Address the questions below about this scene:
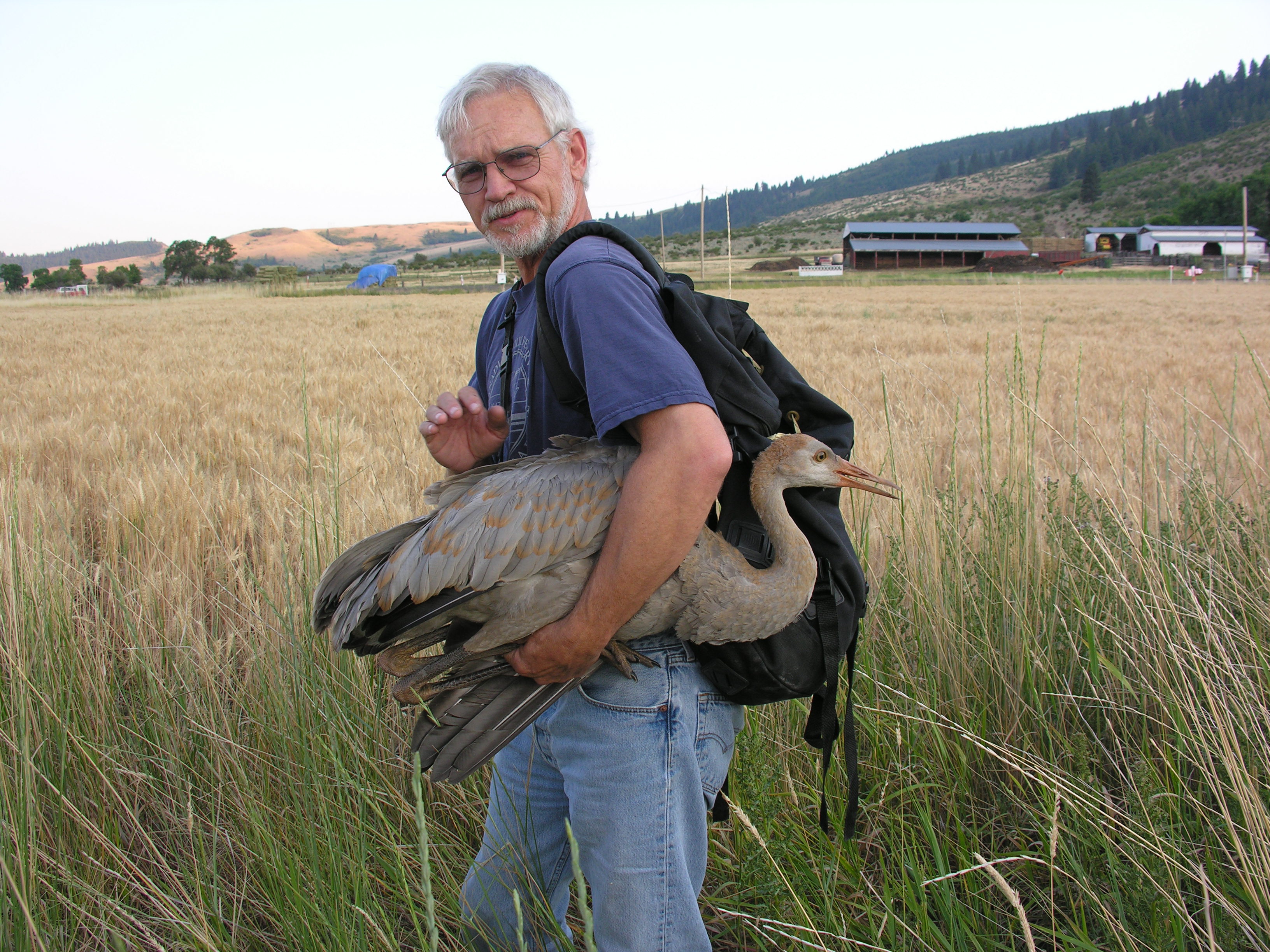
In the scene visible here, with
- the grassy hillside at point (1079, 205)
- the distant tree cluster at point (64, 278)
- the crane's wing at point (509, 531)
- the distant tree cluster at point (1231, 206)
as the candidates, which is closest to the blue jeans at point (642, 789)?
the crane's wing at point (509, 531)

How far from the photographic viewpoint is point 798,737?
3.05m

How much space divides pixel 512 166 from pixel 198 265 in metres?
101

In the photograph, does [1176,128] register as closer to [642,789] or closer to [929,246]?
[929,246]

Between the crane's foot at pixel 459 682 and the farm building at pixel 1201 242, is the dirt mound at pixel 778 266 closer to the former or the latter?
the farm building at pixel 1201 242

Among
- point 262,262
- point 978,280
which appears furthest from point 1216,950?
point 262,262

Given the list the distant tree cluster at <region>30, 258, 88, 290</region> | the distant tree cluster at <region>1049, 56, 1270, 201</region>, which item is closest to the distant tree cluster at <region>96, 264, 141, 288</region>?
the distant tree cluster at <region>30, 258, 88, 290</region>

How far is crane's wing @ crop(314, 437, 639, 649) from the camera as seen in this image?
1850mm

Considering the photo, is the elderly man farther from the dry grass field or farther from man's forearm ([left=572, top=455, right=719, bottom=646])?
the dry grass field

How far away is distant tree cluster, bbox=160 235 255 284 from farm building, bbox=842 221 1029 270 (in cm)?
6753

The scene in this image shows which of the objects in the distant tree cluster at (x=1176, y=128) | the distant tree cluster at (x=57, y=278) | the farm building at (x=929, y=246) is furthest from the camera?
the distant tree cluster at (x=1176, y=128)

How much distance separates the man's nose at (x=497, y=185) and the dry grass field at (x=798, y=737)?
4.41ft

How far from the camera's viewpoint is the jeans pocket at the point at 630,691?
6.13ft

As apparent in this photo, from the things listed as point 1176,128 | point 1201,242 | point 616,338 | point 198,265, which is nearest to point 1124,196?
point 1201,242

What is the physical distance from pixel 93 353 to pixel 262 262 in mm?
201113
